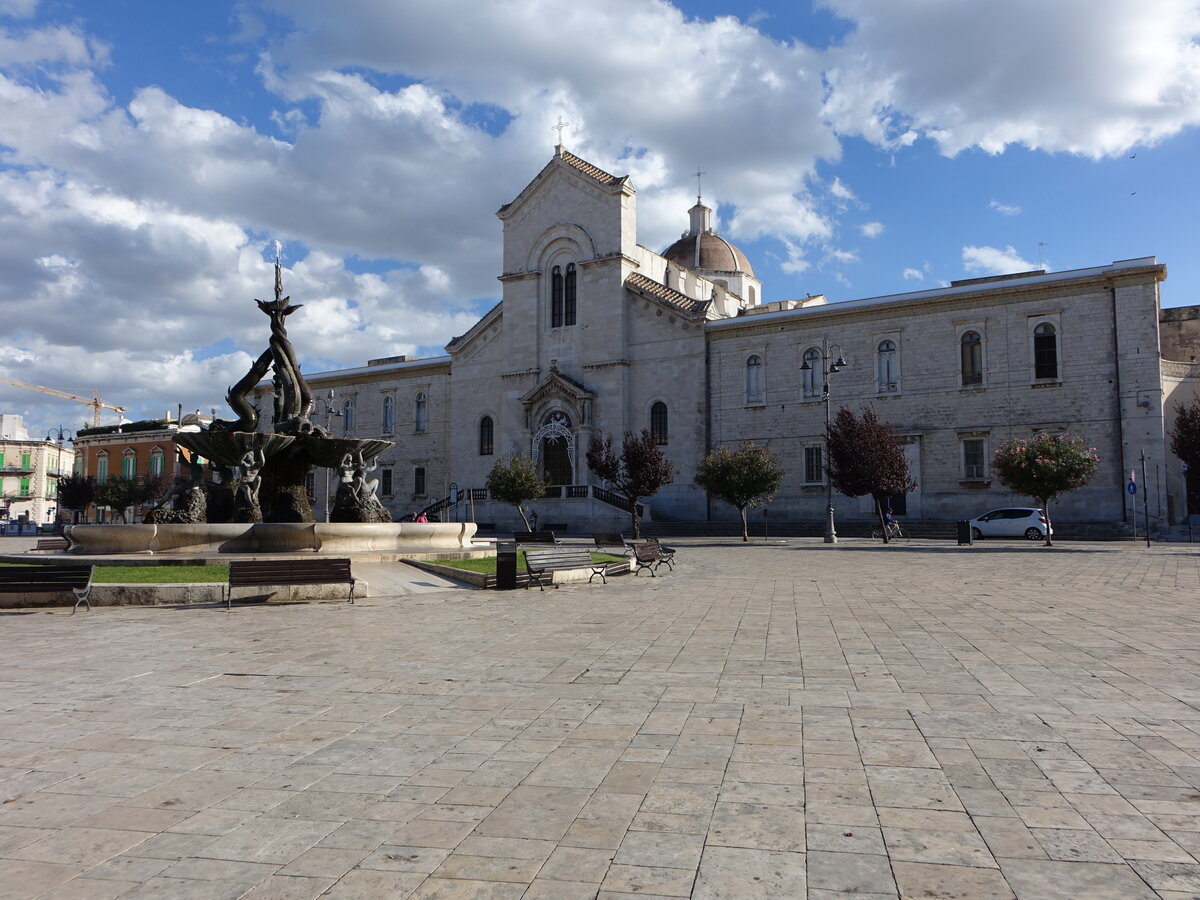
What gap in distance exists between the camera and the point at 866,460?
95.3 feet

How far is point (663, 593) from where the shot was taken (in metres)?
13.8

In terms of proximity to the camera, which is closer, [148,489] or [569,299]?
[569,299]

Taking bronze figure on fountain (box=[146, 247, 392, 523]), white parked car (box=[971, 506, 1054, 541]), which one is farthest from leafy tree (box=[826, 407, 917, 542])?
bronze figure on fountain (box=[146, 247, 392, 523])

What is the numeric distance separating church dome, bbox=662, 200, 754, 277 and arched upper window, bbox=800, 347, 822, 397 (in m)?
14.8

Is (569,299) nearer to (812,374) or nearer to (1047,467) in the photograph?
(812,374)

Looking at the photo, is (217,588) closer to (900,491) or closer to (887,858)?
(887,858)

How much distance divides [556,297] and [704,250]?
12.2 meters

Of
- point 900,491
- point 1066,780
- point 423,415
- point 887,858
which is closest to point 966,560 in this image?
point 900,491

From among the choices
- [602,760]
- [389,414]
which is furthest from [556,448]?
[602,760]

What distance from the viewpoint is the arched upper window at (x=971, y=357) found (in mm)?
32844

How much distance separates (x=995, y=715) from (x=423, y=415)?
43780mm

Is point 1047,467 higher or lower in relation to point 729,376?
lower

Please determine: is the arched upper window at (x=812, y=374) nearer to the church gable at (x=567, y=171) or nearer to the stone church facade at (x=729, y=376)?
the stone church facade at (x=729, y=376)

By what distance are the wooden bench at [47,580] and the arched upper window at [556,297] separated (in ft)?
105
